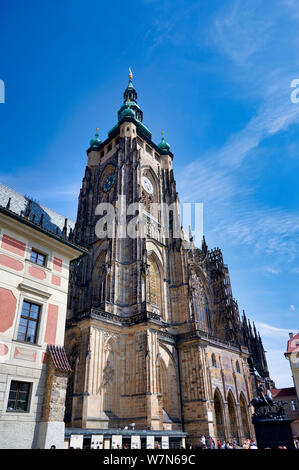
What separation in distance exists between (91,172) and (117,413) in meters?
26.6

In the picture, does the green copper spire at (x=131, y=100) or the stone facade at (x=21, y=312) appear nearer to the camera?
the stone facade at (x=21, y=312)

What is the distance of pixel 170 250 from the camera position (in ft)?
110

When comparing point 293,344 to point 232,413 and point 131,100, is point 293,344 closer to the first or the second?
point 232,413

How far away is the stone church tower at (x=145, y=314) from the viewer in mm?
21906

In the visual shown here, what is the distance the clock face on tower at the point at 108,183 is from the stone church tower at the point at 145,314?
16 cm

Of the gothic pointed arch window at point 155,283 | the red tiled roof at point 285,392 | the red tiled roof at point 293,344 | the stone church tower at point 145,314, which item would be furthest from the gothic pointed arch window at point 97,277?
the red tiled roof at point 285,392

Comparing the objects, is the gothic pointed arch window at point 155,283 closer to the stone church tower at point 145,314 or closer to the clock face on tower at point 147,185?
the stone church tower at point 145,314

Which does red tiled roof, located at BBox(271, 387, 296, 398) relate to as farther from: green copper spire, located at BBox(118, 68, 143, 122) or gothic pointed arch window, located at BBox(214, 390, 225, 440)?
green copper spire, located at BBox(118, 68, 143, 122)

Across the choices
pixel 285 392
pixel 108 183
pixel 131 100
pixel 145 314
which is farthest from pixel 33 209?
pixel 285 392

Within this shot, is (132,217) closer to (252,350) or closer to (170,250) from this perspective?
(170,250)

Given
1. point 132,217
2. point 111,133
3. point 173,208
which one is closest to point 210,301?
point 173,208

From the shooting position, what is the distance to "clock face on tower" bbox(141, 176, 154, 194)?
36188mm

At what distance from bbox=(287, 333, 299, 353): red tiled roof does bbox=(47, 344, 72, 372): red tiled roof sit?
3715 centimetres

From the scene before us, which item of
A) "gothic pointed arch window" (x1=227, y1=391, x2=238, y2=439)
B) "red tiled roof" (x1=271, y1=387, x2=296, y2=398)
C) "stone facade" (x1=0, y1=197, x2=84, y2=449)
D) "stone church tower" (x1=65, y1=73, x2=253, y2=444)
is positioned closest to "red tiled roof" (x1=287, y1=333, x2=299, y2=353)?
"red tiled roof" (x1=271, y1=387, x2=296, y2=398)
